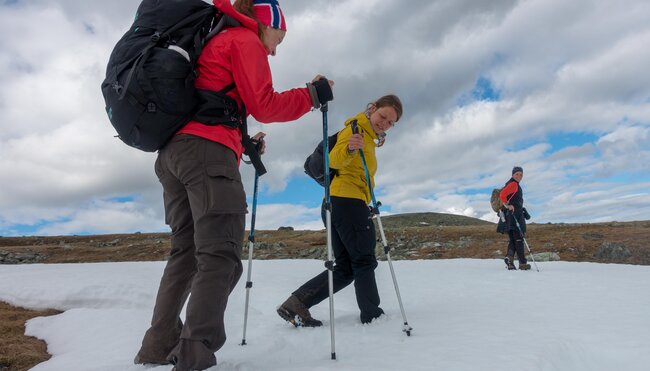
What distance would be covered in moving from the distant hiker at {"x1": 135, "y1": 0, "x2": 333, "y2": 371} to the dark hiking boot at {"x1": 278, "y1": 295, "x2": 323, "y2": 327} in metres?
1.53

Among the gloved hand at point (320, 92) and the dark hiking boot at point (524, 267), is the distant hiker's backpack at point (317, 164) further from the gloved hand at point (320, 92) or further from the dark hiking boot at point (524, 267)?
the dark hiking boot at point (524, 267)

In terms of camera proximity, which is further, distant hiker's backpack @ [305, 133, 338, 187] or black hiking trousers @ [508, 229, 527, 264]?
black hiking trousers @ [508, 229, 527, 264]

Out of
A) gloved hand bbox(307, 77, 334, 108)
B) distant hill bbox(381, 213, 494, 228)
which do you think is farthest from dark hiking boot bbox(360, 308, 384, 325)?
distant hill bbox(381, 213, 494, 228)

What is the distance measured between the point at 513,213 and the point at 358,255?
895cm

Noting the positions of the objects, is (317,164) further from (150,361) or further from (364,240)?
(150,361)

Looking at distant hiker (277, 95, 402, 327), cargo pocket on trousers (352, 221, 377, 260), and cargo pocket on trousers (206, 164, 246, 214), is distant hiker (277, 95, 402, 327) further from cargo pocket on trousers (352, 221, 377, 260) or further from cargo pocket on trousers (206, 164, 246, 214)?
cargo pocket on trousers (206, 164, 246, 214)

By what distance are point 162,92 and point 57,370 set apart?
228 centimetres

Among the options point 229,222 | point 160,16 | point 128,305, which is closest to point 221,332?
point 229,222

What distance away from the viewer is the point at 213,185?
260 cm

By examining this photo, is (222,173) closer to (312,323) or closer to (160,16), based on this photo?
(160,16)

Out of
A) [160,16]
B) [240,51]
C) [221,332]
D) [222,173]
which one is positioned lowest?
[221,332]

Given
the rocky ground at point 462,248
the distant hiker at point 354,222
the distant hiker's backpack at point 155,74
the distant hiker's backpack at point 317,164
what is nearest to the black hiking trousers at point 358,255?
the distant hiker at point 354,222

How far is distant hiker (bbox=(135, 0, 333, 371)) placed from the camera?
2.50 meters

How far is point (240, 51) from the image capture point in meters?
2.65
